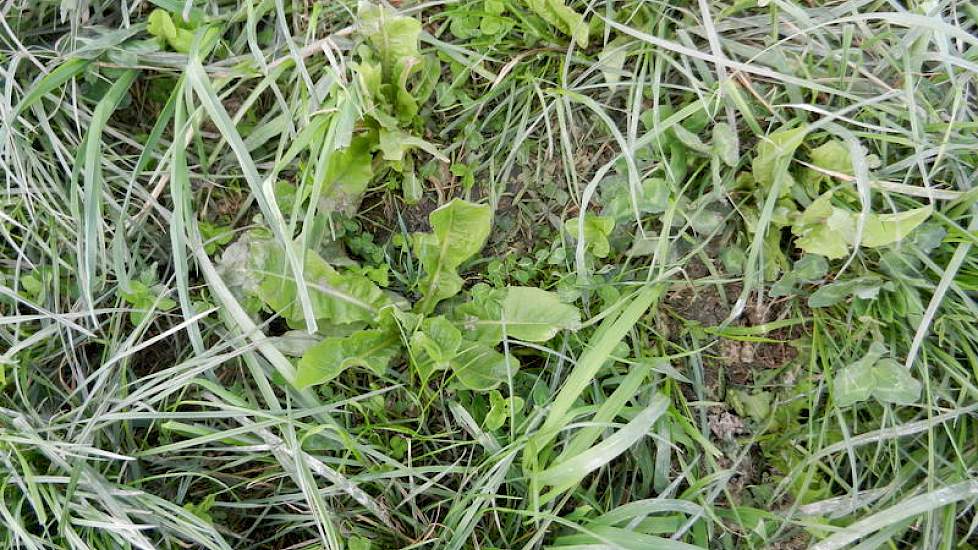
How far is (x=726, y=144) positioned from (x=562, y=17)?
16.0 inches

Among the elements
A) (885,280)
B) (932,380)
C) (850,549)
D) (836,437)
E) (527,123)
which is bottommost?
(850,549)

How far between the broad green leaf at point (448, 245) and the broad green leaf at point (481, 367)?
0.41ft

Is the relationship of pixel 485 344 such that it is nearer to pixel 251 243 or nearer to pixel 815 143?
pixel 251 243

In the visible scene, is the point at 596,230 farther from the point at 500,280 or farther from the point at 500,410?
the point at 500,410

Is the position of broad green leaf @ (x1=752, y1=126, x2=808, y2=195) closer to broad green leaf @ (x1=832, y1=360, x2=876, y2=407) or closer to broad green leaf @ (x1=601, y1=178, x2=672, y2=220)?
broad green leaf @ (x1=601, y1=178, x2=672, y2=220)

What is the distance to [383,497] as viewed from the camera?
1398mm

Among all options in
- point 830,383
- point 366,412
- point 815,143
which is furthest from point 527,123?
point 830,383

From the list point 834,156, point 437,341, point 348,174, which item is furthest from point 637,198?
point 348,174

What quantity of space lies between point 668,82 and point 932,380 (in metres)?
0.78

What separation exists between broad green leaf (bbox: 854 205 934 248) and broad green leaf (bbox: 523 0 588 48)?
0.64 metres

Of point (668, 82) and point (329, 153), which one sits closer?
point (329, 153)

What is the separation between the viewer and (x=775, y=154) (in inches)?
52.4

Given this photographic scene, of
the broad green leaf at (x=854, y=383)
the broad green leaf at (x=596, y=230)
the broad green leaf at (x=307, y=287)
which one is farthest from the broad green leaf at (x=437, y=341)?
the broad green leaf at (x=854, y=383)

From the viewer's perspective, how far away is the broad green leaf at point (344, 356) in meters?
1.32
